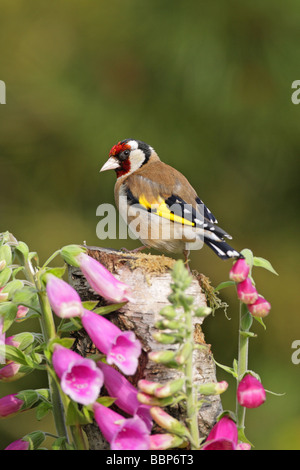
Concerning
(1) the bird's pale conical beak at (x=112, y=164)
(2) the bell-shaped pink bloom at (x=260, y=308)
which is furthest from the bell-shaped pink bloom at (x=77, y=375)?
(1) the bird's pale conical beak at (x=112, y=164)

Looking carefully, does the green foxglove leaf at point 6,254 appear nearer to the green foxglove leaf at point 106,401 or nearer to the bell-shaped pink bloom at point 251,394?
the green foxglove leaf at point 106,401

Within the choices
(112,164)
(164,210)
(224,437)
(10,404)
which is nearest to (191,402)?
(224,437)

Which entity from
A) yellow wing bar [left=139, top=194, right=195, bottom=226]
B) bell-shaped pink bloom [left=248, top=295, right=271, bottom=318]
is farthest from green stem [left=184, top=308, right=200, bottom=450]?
yellow wing bar [left=139, top=194, right=195, bottom=226]

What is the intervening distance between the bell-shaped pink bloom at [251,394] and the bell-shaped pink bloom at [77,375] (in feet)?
0.71

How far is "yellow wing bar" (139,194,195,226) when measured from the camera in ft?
6.07

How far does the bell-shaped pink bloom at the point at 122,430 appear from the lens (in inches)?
35.2

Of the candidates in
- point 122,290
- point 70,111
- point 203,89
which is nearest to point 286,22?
point 203,89

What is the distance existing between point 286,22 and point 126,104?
66 cm

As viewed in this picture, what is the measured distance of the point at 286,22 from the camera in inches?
92.8

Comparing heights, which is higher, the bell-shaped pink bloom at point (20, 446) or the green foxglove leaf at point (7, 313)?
the green foxglove leaf at point (7, 313)

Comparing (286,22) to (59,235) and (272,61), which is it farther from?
(59,235)

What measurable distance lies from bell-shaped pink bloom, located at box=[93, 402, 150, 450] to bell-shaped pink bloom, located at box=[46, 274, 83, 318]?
0.46 ft

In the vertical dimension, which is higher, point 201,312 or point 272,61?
point 272,61

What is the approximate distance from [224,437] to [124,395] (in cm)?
16
